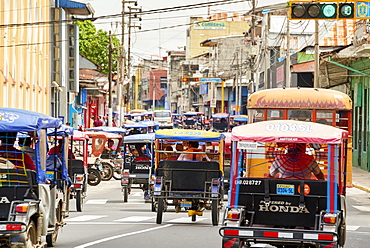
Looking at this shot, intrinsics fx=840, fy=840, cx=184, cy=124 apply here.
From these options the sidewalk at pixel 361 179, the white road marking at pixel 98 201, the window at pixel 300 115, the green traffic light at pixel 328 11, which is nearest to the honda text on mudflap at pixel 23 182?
the window at pixel 300 115

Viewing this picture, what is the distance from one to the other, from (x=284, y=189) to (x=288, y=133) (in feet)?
2.81

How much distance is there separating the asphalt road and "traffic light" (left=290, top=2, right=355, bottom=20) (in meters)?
5.38

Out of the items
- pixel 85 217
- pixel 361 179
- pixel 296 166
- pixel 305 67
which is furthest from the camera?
pixel 305 67

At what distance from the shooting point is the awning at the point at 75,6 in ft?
169

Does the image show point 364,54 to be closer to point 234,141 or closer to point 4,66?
point 4,66

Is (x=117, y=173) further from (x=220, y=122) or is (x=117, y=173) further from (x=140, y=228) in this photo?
(x=220, y=122)

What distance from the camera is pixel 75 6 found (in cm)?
5228

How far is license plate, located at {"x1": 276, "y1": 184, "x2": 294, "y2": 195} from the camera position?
39.2 feet

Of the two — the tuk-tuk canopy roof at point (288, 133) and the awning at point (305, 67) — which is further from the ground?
the awning at point (305, 67)

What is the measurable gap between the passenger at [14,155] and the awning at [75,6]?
39864mm

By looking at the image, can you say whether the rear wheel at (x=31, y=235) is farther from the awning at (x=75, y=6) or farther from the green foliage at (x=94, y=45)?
the green foliage at (x=94, y=45)

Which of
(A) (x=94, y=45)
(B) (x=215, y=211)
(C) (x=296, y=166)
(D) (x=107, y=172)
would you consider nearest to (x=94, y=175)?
(D) (x=107, y=172)

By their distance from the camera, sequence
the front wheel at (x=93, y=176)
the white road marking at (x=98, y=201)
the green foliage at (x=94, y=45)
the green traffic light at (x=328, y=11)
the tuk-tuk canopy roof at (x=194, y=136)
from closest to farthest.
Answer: the tuk-tuk canopy roof at (x=194, y=136)
the green traffic light at (x=328, y=11)
the white road marking at (x=98, y=201)
the front wheel at (x=93, y=176)
the green foliage at (x=94, y=45)

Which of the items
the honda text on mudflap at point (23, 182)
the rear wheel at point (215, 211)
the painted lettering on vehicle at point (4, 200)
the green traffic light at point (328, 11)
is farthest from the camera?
the green traffic light at point (328, 11)
